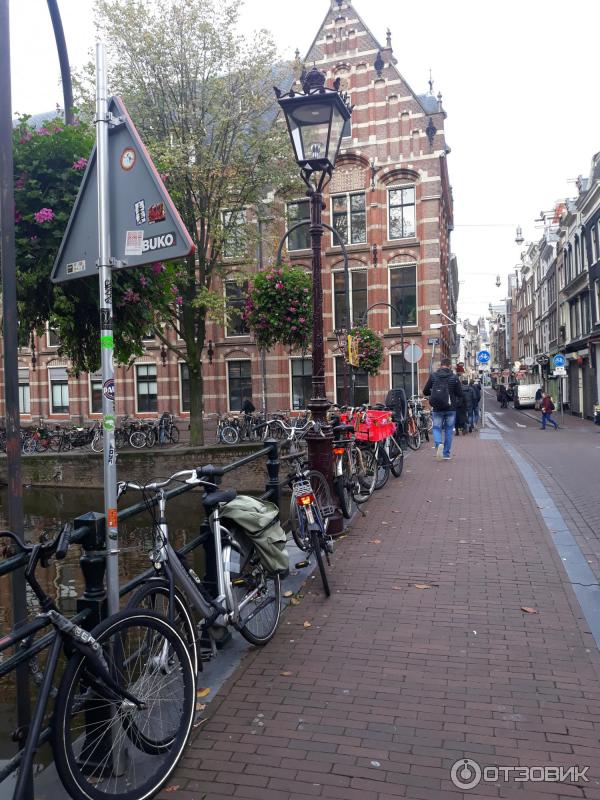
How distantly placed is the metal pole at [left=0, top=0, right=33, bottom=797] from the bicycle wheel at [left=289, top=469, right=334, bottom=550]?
263 cm

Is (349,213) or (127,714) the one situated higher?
(349,213)

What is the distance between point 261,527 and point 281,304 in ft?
38.5

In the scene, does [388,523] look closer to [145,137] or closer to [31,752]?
[31,752]

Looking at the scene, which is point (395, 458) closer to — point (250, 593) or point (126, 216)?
point (250, 593)

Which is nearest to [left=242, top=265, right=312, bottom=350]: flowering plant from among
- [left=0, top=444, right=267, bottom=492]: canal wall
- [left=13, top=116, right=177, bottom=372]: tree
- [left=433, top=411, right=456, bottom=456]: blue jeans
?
[left=0, top=444, right=267, bottom=492]: canal wall

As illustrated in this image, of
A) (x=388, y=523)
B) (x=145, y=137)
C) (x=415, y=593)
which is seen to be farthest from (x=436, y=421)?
(x=145, y=137)

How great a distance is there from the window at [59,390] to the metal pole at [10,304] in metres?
33.7

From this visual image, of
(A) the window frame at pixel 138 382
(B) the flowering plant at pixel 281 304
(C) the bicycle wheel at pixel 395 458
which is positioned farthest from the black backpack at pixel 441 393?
(A) the window frame at pixel 138 382

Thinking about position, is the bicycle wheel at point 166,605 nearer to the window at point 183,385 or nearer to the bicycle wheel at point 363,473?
the bicycle wheel at point 363,473

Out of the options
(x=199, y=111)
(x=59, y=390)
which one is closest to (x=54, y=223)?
(x=199, y=111)

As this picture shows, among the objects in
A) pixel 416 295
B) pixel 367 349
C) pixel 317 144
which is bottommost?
pixel 367 349

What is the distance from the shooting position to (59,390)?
1367 inches

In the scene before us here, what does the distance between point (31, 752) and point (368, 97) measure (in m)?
31.1

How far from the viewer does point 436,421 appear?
1256 centimetres
